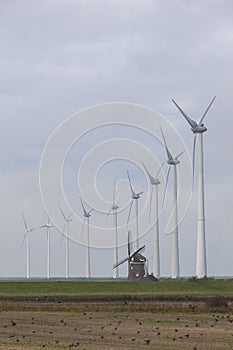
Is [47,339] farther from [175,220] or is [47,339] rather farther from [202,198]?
[175,220]

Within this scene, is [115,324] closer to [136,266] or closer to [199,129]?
[199,129]

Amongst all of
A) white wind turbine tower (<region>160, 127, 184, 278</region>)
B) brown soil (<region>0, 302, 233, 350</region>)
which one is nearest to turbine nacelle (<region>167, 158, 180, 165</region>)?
white wind turbine tower (<region>160, 127, 184, 278</region>)

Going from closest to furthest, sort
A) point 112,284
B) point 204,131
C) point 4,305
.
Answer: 1. point 4,305
2. point 112,284
3. point 204,131

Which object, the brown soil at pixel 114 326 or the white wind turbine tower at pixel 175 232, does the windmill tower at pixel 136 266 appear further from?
the brown soil at pixel 114 326

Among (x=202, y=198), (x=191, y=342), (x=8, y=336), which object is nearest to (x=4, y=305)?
(x=8, y=336)

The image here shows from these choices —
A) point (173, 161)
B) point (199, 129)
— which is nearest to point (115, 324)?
point (199, 129)

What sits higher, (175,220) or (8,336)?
(175,220)

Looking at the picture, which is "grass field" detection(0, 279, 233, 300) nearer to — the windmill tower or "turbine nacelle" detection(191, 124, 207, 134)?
"turbine nacelle" detection(191, 124, 207, 134)

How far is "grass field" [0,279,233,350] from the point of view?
47969 millimetres

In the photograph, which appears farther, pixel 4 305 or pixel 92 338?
pixel 4 305

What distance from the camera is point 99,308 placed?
264 feet

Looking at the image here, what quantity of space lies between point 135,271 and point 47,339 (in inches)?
4535

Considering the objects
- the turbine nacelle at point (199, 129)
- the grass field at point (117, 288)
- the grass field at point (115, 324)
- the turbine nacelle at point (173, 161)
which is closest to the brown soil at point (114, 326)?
the grass field at point (115, 324)

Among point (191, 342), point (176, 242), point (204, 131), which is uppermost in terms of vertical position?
point (204, 131)
